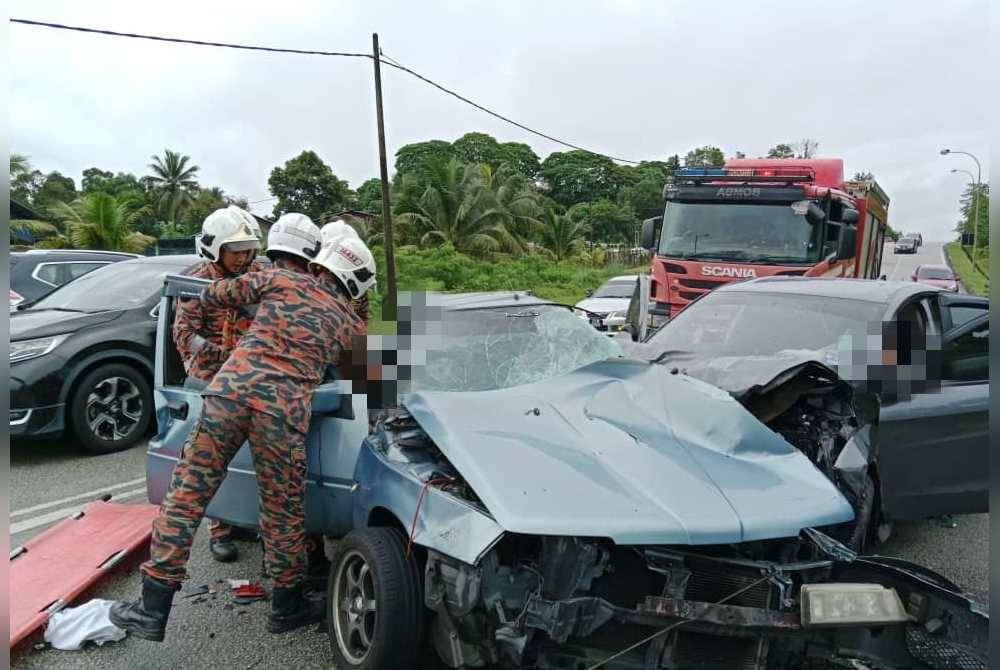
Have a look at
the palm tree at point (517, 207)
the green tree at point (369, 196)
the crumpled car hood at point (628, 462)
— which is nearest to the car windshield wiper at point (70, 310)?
the crumpled car hood at point (628, 462)

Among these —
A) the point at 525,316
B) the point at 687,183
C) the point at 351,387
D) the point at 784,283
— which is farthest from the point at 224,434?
the point at 687,183

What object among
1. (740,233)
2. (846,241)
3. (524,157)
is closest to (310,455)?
(740,233)

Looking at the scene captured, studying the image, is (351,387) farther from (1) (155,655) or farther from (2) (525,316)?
(1) (155,655)

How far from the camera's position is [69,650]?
3.11 metres

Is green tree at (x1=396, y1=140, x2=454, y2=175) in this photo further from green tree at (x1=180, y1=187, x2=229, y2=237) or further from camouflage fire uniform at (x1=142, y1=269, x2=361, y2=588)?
camouflage fire uniform at (x1=142, y1=269, x2=361, y2=588)

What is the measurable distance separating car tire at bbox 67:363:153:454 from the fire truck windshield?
6.64 metres

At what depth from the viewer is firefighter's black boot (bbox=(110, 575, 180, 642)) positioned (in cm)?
295

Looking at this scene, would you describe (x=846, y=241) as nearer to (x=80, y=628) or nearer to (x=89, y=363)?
(x=89, y=363)

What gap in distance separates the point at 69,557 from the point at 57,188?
167ft

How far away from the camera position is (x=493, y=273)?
23469 millimetres

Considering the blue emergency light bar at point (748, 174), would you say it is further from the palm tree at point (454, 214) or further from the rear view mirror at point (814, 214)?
the palm tree at point (454, 214)

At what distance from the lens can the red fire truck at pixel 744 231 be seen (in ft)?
29.1

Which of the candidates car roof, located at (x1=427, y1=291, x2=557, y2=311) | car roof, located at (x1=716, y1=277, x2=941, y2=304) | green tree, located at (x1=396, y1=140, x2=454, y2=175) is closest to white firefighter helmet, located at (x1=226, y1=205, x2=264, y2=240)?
car roof, located at (x1=427, y1=291, x2=557, y2=311)

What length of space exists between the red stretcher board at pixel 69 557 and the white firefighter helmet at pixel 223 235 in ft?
5.49
